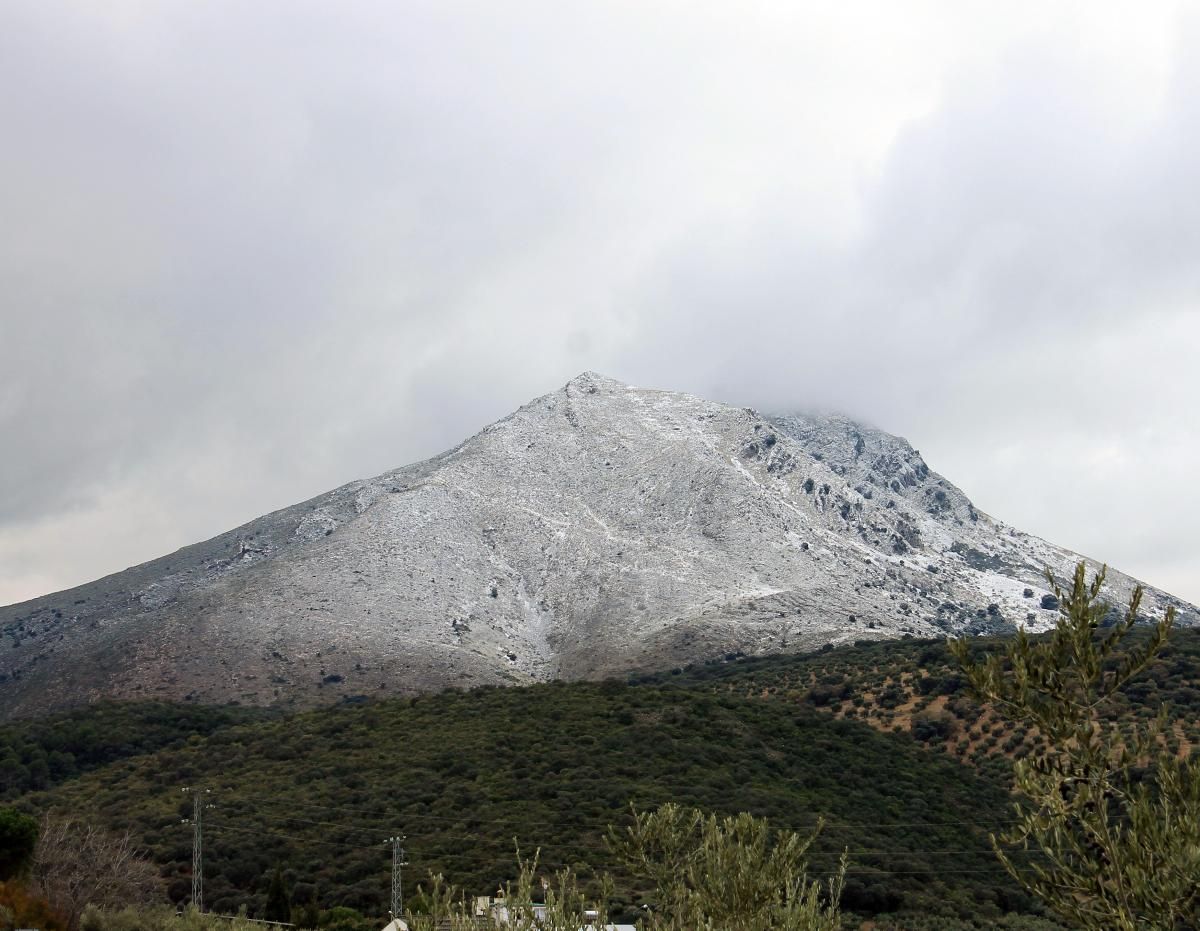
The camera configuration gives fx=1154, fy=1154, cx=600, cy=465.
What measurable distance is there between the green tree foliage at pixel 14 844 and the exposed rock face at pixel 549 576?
197 ft

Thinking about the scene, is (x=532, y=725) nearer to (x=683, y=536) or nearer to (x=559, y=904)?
(x=559, y=904)

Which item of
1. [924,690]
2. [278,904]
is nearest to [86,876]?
[278,904]

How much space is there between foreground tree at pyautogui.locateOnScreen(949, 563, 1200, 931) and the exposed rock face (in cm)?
8854

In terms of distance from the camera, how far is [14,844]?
1320 inches

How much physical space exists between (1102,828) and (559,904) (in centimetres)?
558

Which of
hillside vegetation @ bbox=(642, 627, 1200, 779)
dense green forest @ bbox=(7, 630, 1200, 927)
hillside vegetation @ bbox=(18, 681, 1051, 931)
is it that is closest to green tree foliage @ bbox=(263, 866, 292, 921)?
dense green forest @ bbox=(7, 630, 1200, 927)

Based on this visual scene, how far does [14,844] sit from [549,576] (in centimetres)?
9035

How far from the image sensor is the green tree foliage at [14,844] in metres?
33.2

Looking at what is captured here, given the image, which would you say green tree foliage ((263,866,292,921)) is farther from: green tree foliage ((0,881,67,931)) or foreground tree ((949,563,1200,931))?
foreground tree ((949,563,1200,931))

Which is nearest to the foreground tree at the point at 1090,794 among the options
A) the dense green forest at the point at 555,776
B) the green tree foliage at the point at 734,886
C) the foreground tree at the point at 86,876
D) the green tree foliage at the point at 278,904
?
the green tree foliage at the point at 734,886

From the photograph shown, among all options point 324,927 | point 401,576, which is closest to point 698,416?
point 401,576

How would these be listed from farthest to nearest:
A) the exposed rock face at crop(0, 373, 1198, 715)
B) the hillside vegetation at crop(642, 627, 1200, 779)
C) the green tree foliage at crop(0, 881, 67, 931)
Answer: the exposed rock face at crop(0, 373, 1198, 715) < the hillside vegetation at crop(642, 627, 1200, 779) < the green tree foliage at crop(0, 881, 67, 931)

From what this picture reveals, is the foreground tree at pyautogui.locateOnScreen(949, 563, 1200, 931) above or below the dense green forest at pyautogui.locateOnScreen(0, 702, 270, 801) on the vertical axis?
above

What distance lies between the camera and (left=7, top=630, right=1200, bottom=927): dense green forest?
1667 inches
